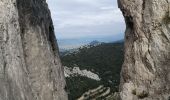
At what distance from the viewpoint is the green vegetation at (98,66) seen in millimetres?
100669

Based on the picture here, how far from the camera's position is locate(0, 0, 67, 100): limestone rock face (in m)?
22.0

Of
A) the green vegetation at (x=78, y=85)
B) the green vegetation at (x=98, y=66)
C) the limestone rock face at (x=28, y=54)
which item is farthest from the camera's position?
the green vegetation at (x=98, y=66)

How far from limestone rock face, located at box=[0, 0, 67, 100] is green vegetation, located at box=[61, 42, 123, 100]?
6070 cm

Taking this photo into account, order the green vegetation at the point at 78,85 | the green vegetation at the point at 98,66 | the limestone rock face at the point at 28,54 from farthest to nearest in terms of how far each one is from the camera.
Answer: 1. the green vegetation at the point at 98,66
2. the green vegetation at the point at 78,85
3. the limestone rock face at the point at 28,54

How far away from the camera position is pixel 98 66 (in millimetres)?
114688

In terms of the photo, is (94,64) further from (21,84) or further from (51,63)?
(21,84)

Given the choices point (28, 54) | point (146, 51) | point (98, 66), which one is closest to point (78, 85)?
point (98, 66)

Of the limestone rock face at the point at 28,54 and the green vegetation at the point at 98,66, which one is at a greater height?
the limestone rock face at the point at 28,54

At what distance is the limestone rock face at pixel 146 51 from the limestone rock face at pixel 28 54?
6744 mm

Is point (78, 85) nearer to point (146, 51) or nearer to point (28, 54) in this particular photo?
point (146, 51)

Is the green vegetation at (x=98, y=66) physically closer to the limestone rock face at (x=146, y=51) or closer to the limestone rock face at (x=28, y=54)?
the limestone rock face at (x=146, y=51)

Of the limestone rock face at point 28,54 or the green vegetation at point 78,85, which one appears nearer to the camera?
the limestone rock face at point 28,54

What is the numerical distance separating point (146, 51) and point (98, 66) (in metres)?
78.2

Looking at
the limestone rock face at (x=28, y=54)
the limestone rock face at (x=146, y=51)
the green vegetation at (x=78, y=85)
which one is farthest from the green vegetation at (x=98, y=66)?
the limestone rock face at (x=28, y=54)
